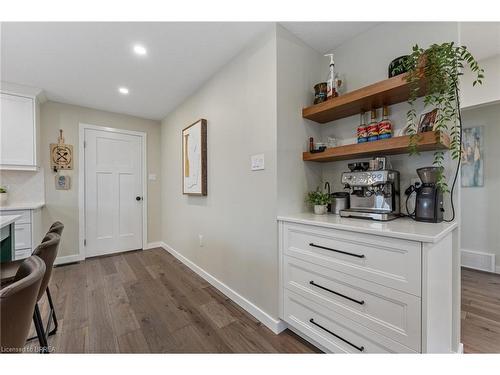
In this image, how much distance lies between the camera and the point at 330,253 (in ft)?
4.48

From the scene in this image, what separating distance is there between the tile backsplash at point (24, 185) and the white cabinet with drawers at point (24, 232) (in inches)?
22.4

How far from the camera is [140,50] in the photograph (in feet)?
6.58

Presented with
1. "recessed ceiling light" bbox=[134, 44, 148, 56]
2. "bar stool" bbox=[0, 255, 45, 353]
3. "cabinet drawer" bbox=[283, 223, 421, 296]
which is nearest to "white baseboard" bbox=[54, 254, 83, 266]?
"recessed ceiling light" bbox=[134, 44, 148, 56]

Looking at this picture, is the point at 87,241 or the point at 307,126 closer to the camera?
the point at 307,126

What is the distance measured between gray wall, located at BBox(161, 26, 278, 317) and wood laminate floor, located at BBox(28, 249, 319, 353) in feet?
0.71

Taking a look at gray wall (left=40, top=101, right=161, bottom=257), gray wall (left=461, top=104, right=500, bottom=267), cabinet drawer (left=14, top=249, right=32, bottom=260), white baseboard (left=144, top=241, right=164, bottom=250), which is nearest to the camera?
cabinet drawer (left=14, top=249, right=32, bottom=260)

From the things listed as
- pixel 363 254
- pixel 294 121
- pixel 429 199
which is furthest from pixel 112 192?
pixel 429 199

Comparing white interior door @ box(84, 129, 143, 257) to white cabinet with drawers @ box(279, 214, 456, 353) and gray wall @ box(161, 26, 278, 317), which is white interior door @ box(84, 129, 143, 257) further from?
white cabinet with drawers @ box(279, 214, 456, 353)

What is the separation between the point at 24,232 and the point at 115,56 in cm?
217

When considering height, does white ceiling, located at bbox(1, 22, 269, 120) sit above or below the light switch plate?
above

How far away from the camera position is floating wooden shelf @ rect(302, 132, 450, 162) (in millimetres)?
1227
